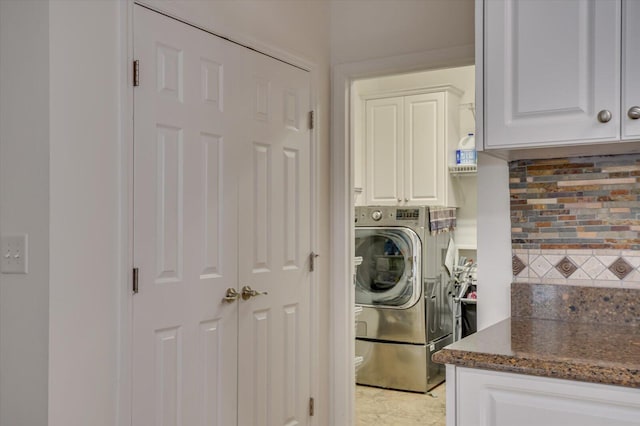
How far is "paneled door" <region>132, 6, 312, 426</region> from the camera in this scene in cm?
212

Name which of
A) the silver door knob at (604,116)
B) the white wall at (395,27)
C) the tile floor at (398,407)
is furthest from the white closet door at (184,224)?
the tile floor at (398,407)

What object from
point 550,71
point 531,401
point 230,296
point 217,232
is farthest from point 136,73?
point 531,401

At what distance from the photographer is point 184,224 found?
7.44 feet

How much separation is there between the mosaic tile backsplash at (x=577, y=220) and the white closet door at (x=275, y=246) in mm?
1100

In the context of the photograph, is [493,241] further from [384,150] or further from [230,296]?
[384,150]

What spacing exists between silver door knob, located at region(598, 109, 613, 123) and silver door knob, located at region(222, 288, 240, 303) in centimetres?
152

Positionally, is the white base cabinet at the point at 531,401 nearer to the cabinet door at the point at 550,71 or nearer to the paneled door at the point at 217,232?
the cabinet door at the point at 550,71

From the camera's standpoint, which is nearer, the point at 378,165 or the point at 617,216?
the point at 617,216

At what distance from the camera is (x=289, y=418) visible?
9.42 ft
